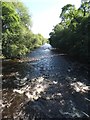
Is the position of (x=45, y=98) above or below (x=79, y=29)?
below

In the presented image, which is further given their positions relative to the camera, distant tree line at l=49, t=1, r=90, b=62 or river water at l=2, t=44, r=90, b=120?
distant tree line at l=49, t=1, r=90, b=62

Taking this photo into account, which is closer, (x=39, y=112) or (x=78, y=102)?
(x=39, y=112)

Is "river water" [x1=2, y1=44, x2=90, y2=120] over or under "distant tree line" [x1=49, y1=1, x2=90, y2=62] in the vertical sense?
under

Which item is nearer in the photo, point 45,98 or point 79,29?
point 45,98

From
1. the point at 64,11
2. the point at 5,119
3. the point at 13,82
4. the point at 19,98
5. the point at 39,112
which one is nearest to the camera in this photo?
the point at 5,119

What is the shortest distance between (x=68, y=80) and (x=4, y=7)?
64.4ft

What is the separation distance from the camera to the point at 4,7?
101ft

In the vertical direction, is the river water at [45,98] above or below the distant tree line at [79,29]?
below

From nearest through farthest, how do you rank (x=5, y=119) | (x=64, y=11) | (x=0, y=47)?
(x=5, y=119)
(x=0, y=47)
(x=64, y=11)

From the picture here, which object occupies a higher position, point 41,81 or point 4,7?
point 4,7

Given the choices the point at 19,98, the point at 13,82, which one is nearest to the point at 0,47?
the point at 13,82

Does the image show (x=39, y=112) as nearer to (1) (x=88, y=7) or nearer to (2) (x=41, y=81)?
(2) (x=41, y=81)

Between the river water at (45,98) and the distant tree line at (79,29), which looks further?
the distant tree line at (79,29)

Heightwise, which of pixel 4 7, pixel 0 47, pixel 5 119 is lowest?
pixel 5 119
